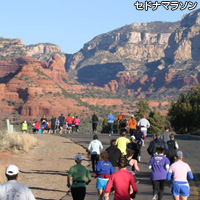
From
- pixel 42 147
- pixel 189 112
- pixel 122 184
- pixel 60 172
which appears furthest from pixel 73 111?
pixel 122 184

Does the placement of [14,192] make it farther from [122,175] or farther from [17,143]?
[17,143]

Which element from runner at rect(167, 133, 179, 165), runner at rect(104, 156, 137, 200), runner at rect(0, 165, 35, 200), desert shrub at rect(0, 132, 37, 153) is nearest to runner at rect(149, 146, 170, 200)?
runner at rect(104, 156, 137, 200)

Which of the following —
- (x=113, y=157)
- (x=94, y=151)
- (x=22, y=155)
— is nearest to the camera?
(x=113, y=157)

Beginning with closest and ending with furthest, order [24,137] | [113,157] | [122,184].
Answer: [122,184]
[113,157]
[24,137]

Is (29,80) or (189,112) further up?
(29,80)

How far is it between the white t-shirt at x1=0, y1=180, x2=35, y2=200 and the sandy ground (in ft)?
27.0

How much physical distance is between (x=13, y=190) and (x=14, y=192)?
55mm

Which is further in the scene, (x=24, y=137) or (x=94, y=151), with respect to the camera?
(x=24, y=137)

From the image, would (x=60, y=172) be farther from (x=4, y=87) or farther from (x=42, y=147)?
(x=4, y=87)

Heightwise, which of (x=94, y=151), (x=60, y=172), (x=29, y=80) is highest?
(x=29, y=80)

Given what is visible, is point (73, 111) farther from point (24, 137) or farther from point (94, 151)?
point (94, 151)

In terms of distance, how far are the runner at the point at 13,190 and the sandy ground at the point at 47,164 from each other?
8.18 metres

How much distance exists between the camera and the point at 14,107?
144500 millimetres

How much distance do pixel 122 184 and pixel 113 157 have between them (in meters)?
4.70
